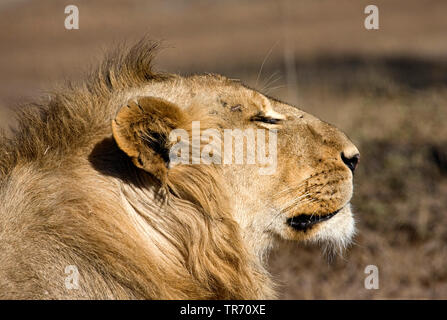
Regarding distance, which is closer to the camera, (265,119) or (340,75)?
(265,119)

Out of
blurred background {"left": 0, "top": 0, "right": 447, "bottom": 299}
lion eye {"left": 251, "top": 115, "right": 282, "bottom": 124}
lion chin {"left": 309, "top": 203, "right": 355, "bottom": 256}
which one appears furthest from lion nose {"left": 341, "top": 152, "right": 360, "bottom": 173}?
blurred background {"left": 0, "top": 0, "right": 447, "bottom": 299}

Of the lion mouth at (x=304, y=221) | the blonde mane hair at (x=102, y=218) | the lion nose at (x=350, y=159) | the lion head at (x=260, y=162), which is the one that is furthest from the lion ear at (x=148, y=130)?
the lion nose at (x=350, y=159)

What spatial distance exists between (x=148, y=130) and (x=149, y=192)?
0.29 meters

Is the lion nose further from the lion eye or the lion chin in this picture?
the lion eye

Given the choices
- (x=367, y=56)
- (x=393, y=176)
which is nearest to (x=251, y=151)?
(x=393, y=176)

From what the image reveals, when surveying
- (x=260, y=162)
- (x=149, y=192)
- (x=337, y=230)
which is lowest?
(x=337, y=230)

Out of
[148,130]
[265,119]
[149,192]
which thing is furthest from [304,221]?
[148,130]

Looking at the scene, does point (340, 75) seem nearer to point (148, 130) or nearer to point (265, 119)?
point (265, 119)

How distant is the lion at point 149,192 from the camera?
2.81 m

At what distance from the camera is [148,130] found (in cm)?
283

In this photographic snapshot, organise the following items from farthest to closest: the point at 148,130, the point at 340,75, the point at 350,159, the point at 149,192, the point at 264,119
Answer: the point at 340,75 < the point at 350,159 < the point at 264,119 < the point at 149,192 < the point at 148,130

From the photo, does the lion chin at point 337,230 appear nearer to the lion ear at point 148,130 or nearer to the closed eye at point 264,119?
the closed eye at point 264,119

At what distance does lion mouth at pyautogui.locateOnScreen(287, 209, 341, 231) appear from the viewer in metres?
3.32

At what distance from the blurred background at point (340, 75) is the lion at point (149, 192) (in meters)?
0.46
